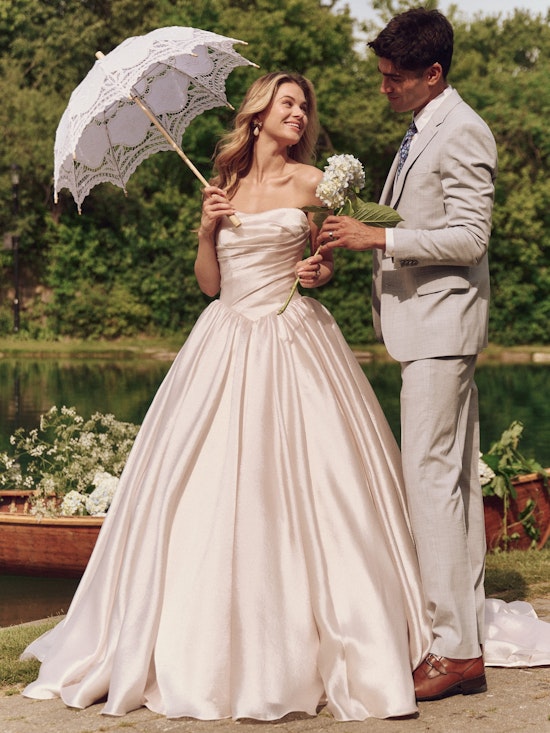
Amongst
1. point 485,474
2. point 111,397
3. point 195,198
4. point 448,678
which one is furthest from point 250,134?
point 195,198

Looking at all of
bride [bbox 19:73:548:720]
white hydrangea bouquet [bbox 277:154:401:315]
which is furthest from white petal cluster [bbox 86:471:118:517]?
white hydrangea bouquet [bbox 277:154:401:315]

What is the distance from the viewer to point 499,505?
6.77 m

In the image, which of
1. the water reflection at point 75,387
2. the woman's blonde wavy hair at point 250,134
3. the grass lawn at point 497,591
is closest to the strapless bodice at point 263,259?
the woman's blonde wavy hair at point 250,134

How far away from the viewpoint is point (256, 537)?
12.5 ft

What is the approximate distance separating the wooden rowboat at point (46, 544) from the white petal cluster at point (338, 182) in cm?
328

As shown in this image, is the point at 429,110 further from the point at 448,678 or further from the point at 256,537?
the point at 448,678

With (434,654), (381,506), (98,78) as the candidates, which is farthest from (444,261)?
(98,78)

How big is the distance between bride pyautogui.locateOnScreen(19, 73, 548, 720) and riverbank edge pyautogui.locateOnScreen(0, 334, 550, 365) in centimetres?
2332

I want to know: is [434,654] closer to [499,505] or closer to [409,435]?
[409,435]

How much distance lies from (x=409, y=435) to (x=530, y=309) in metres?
27.6

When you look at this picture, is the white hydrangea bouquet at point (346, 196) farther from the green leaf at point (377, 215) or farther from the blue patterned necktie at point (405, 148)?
the blue patterned necktie at point (405, 148)

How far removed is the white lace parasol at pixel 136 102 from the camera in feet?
14.5

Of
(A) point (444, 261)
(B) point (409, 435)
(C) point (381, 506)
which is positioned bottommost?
(C) point (381, 506)

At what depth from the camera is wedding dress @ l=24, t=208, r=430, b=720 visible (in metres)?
3.68
